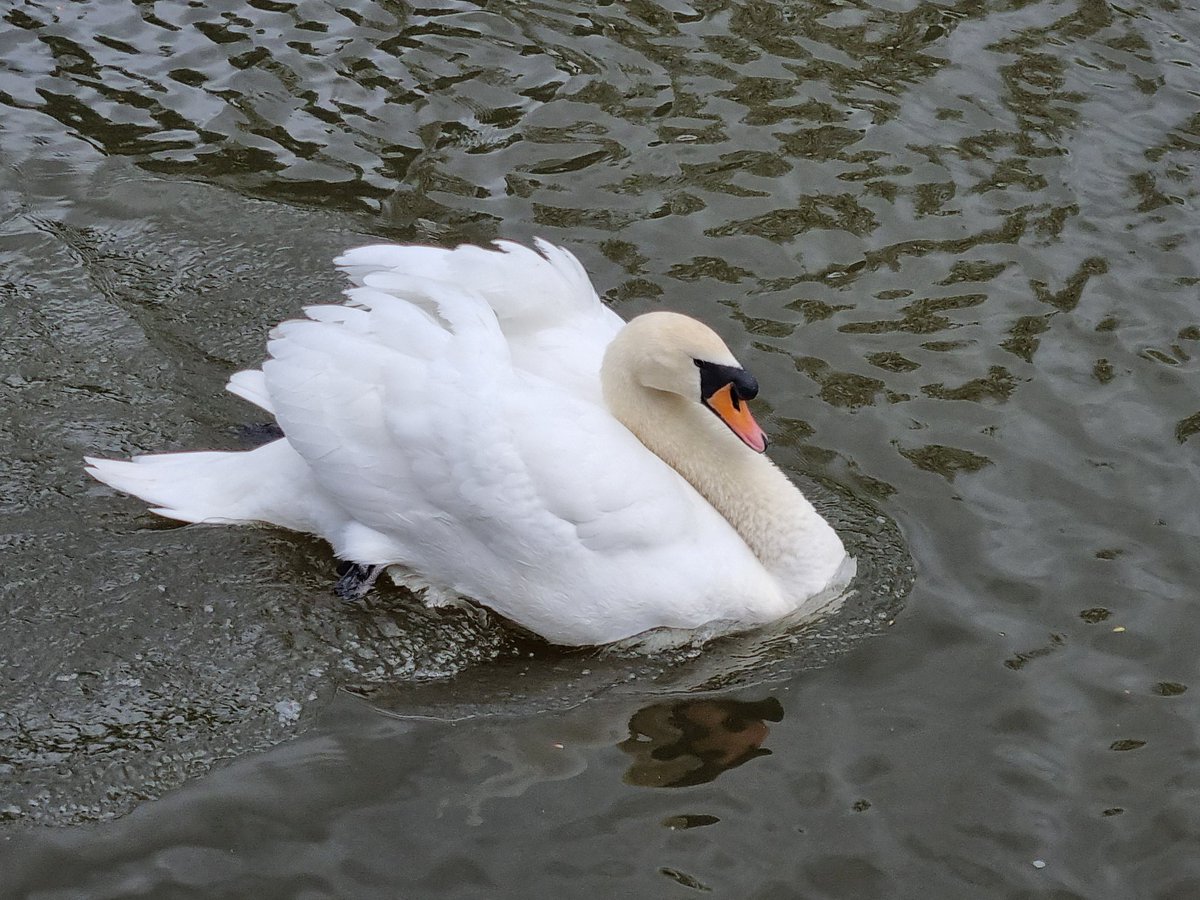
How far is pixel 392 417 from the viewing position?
538 cm

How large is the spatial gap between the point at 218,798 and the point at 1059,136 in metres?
6.09

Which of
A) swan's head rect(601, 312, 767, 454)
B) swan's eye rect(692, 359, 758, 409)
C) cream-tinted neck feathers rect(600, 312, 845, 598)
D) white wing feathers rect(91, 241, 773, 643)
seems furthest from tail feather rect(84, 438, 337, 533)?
swan's eye rect(692, 359, 758, 409)

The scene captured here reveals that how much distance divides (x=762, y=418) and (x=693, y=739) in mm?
1955

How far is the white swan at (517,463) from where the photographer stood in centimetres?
522

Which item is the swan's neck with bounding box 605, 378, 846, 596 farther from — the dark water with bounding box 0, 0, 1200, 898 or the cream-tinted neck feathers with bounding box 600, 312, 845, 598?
the dark water with bounding box 0, 0, 1200, 898

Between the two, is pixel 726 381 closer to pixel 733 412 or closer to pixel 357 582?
pixel 733 412

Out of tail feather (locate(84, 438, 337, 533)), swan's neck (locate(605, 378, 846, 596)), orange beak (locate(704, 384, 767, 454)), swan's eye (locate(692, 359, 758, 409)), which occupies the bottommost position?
tail feather (locate(84, 438, 337, 533))

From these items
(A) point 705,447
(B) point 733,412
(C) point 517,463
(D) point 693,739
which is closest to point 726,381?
(B) point 733,412

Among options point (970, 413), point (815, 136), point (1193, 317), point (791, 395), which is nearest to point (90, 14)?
point (815, 136)

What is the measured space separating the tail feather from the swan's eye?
4.92ft

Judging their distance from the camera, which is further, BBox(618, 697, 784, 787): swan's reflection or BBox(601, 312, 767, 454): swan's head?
BBox(601, 312, 767, 454): swan's head

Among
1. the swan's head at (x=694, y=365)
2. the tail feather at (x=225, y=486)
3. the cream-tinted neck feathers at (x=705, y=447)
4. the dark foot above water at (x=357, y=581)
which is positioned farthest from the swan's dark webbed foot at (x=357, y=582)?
A: the swan's head at (x=694, y=365)

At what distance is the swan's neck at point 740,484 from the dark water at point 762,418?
260mm

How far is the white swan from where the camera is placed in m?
5.22
